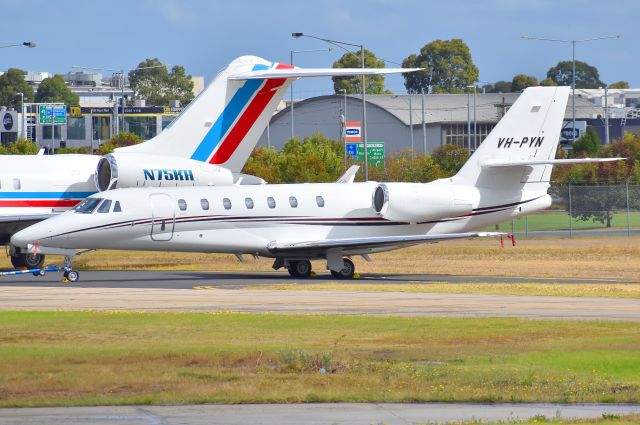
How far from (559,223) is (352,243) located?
35.4 metres

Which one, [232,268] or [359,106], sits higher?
[359,106]

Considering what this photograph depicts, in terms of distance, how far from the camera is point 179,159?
129 feet

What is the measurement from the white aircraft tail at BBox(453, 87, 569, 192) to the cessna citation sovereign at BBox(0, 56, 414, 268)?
356 centimetres

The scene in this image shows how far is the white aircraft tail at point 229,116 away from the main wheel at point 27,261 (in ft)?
13.5

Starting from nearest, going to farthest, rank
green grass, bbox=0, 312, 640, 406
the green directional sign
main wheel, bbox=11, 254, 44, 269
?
green grass, bbox=0, 312, 640, 406, main wheel, bbox=11, 254, 44, 269, the green directional sign

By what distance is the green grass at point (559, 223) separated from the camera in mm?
64188

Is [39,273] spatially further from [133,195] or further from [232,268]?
[232,268]

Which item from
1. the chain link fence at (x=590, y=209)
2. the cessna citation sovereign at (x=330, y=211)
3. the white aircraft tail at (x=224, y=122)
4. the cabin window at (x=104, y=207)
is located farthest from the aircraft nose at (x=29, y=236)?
the chain link fence at (x=590, y=209)

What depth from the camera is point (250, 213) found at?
3625cm

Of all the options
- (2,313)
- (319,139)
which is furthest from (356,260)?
(319,139)

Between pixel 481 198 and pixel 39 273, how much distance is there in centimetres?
1282

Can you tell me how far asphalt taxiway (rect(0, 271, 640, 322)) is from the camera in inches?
976

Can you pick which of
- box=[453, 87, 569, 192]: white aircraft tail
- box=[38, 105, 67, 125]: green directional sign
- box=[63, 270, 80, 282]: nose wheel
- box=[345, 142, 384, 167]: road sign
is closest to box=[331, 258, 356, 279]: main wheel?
box=[453, 87, 569, 192]: white aircraft tail

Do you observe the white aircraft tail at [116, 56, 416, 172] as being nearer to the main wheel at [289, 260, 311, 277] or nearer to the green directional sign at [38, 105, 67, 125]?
the main wheel at [289, 260, 311, 277]
